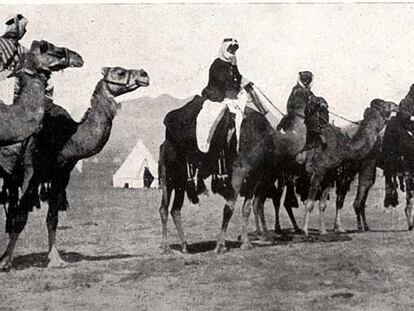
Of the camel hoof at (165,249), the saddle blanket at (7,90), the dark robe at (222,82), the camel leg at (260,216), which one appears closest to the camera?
the saddle blanket at (7,90)

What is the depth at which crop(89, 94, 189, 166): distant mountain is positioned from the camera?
7180mm

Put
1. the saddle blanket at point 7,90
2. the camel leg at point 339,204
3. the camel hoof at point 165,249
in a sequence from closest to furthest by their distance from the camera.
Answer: the saddle blanket at point 7,90 < the camel hoof at point 165,249 < the camel leg at point 339,204

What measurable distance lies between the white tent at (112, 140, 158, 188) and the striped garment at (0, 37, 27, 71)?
1.33 m

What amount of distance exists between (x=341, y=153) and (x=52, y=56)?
325 centimetres

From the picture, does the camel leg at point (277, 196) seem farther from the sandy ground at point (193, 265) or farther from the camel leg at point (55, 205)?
the camel leg at point (55, 205)

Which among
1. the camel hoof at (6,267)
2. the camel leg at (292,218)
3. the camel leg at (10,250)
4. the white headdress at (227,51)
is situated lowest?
the camel hoof at (6,267)

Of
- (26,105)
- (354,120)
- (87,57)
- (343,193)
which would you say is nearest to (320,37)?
(354,120)

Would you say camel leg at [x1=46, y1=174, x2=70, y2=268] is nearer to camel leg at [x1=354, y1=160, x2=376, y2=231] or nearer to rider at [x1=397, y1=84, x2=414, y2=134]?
camel leg at [x1=354, y1=160, x2=376, y2=231]

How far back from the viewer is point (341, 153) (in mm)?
8219

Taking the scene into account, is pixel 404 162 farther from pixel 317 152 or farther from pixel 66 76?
pixel 66 76

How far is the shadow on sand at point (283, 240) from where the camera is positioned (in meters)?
7.34

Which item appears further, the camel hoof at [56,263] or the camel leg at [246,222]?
the camel leg at [246,222]

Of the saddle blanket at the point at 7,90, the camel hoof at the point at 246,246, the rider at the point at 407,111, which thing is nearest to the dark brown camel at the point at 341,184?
the rider at the point at 407,111

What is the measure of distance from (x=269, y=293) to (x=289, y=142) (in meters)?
1.83
